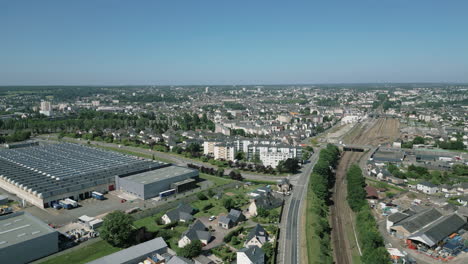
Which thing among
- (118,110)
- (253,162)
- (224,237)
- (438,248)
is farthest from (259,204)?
(118,110)

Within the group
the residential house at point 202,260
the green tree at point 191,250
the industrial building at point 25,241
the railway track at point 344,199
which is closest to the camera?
the industrial building at point 25,241

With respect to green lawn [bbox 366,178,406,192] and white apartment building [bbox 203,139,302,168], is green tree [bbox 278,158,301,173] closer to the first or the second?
white apartment building [bbox 203,139,302,168]

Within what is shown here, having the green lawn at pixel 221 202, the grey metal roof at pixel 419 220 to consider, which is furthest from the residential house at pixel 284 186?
the grey metal roof at pixel 419 220

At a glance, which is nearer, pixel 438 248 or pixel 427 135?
pixel 438 248

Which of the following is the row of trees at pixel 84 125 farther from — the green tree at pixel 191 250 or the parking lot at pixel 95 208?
the green tree at pixel 191 250

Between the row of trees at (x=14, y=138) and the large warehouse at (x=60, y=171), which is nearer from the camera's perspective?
the large warehouse at (x=60, y=171)

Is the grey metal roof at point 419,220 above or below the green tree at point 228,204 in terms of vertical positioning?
above

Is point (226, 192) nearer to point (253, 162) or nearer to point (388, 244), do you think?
point (253, 162)
